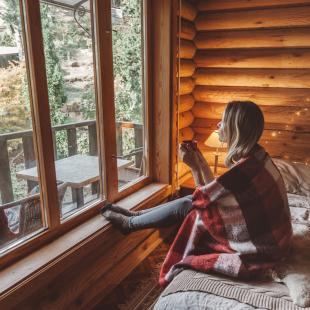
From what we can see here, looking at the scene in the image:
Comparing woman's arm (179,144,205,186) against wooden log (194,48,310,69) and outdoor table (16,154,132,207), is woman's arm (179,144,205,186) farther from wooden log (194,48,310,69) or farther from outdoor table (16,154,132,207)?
wooden log (194,48,310,69)

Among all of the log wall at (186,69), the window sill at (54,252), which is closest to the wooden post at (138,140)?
the window sill at (54,252)

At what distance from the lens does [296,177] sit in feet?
8.49

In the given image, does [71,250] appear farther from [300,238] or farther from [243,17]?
[243,17]

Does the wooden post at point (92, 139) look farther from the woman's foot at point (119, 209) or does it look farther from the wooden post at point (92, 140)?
the woman's foot at point (119, 209)

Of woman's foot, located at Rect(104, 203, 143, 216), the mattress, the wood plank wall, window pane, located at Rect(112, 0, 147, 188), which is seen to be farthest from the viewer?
the wood plank wall

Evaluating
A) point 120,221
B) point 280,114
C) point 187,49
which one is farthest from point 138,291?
point 187,49

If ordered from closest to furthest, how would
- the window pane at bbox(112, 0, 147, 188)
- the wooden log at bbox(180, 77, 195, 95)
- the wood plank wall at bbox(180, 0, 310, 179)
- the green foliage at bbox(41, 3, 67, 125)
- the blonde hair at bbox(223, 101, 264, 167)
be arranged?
the blonde hair at bbox(223, 101, 264, 167)
the green foliage at bbox(41, 3, 67, 125)
the window pane at bbox(112, 0, 147, 188)
the wood plank wall at bbox(180, 0, 310, 179)
the wooden log at bbox(180, 77, 195, 95)

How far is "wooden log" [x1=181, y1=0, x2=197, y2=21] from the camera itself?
2707 millimetres

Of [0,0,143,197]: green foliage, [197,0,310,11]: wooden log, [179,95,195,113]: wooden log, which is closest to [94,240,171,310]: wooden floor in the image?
[0,0,143,197]: green foliage

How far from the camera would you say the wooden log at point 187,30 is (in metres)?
2.80

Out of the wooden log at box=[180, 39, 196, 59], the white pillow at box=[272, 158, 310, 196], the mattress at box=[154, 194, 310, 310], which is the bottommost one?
the mattress at box=[154, 194, 310, 310]

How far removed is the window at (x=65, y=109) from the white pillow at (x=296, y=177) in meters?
1.26

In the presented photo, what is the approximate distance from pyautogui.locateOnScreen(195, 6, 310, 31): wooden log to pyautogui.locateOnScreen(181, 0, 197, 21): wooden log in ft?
0.35

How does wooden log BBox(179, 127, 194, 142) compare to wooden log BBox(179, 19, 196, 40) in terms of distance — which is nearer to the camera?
wooden log BBox(179, 19, 196, 40)
